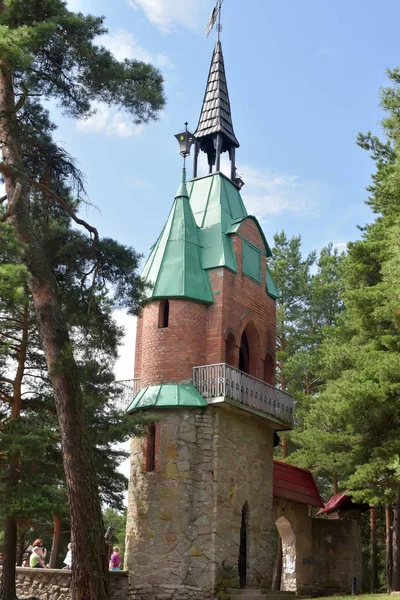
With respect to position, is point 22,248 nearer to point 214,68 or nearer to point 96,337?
point 96,337

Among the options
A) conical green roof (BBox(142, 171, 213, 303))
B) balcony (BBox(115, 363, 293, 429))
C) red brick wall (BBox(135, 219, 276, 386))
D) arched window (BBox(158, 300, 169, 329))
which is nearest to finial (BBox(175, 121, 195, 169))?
conical green roof (BBox(142, 171, 213, 303))

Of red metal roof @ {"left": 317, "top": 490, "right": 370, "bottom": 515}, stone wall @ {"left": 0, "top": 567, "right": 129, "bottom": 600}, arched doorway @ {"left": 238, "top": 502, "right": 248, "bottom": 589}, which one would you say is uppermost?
red metal roof @ {"left": 317, "top": 490, "right": 370, "bottom": 515}

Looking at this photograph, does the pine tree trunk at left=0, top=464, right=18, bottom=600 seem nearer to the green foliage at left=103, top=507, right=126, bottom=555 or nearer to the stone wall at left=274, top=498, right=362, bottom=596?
the stone wall at left=274, top=498, right=362, bottom=596

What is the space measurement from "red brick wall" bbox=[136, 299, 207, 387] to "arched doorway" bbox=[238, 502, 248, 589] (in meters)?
3.60

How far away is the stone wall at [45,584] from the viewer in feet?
50.0

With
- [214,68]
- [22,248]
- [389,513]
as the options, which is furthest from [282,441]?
[22,248]

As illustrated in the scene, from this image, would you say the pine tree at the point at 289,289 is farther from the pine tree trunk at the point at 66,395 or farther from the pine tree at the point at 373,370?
the pine tree trunk at the point at 66,395

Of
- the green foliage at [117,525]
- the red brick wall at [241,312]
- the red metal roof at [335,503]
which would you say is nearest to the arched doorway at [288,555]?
the red metal roof at [335,503]

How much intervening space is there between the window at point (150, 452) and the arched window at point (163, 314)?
8.36 feet

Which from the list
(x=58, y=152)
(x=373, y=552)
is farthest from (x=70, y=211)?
(x=373, y=552)

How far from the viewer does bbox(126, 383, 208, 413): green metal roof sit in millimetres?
17156

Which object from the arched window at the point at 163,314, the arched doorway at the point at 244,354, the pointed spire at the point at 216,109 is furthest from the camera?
the pointed spire at the point at 216,109

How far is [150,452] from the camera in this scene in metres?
17.4

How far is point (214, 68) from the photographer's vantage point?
2430cm
